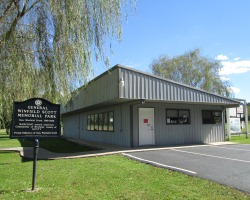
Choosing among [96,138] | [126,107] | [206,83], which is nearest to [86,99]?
[96,138]

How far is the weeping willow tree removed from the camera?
7.57m

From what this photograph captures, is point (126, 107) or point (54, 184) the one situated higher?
point (126, 107)

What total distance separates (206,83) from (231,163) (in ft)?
93.5

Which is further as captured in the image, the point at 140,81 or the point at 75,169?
the point at 140,81

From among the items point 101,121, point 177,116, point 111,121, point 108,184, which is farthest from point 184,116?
point 108,184

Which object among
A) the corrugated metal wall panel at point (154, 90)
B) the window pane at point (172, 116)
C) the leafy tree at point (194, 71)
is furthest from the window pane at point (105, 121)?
the leafy tree at point (194, 71)

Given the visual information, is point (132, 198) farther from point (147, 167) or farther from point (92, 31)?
point (92, 31)

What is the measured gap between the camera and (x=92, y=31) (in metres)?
7.95

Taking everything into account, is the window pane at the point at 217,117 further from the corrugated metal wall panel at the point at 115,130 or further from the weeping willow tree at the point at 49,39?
the weeping willow tree at the point at 49,39

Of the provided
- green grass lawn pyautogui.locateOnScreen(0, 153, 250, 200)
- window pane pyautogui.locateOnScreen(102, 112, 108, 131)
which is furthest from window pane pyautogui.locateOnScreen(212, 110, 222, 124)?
green grass lawn pyautogui.locateOnScreen(0, 153, 250, 200)

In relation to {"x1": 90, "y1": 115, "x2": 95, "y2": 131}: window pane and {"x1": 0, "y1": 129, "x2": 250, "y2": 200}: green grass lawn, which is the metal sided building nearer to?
{"x1": 90, "y1": 115, "x2": 95, "y2": 131}: window pane

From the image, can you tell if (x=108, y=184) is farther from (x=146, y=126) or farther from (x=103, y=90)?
(x=146, y=126)

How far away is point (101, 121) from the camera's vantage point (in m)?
21.4

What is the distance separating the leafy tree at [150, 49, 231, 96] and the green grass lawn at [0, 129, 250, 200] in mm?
29995
